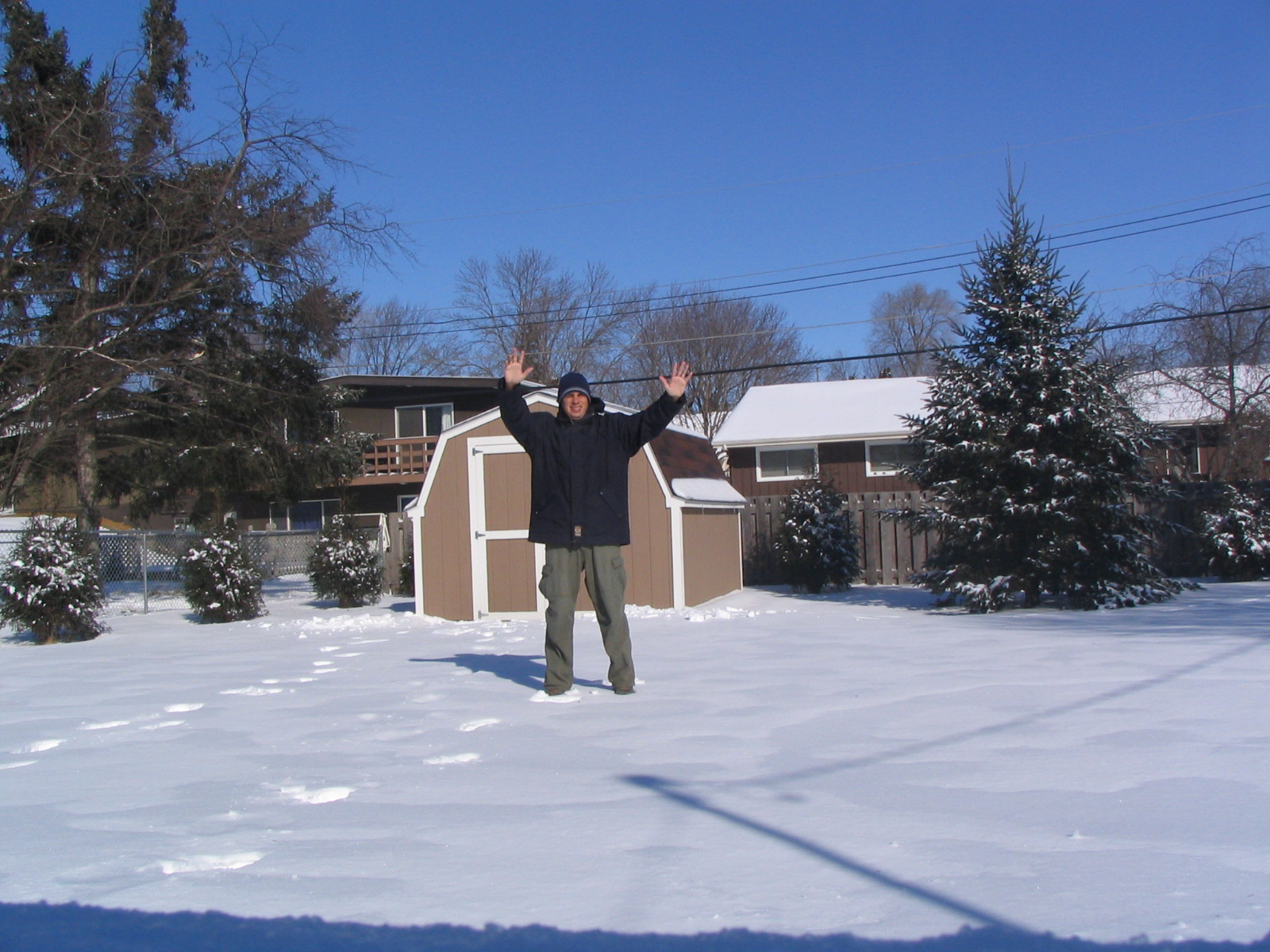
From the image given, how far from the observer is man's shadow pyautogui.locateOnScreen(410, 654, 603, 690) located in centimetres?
637

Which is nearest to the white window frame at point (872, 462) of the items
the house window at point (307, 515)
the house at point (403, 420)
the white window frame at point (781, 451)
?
the white window frame at point (781, 451)

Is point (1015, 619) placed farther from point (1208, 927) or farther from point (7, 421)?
point (7, 421)

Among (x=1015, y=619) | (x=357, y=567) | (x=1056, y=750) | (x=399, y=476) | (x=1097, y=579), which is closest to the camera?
(x=1056, y=750)

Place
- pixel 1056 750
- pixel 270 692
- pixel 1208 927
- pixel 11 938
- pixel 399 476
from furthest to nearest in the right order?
1. pixel 399 476
2. pixel 270 692
3. pixel 1056 750
4. pixel 11 938
5. pixel 1208 927

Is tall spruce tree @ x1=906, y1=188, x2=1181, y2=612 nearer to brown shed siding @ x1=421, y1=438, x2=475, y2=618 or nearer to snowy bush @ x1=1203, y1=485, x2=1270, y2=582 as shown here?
snowy bush @ x1=1203, y1=485, x2=1270, y2=582

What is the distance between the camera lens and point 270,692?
6.36 m

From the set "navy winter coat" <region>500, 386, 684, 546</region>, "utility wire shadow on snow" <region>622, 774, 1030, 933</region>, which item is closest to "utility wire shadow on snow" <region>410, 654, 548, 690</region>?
"navy winter coat" <region>500, 386, 684, 546</region>

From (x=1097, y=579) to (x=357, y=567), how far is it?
9820mm

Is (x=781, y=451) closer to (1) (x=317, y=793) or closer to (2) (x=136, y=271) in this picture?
(2) (x=136, y=271)

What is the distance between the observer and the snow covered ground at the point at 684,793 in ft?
8.70

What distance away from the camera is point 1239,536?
1475 cm

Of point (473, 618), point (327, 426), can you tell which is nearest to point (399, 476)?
point (327, 426)

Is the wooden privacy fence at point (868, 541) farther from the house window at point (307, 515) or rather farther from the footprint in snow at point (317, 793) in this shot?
the house window at point (307, 515)

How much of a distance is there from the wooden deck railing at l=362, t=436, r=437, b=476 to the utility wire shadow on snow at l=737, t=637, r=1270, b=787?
23985 mm
